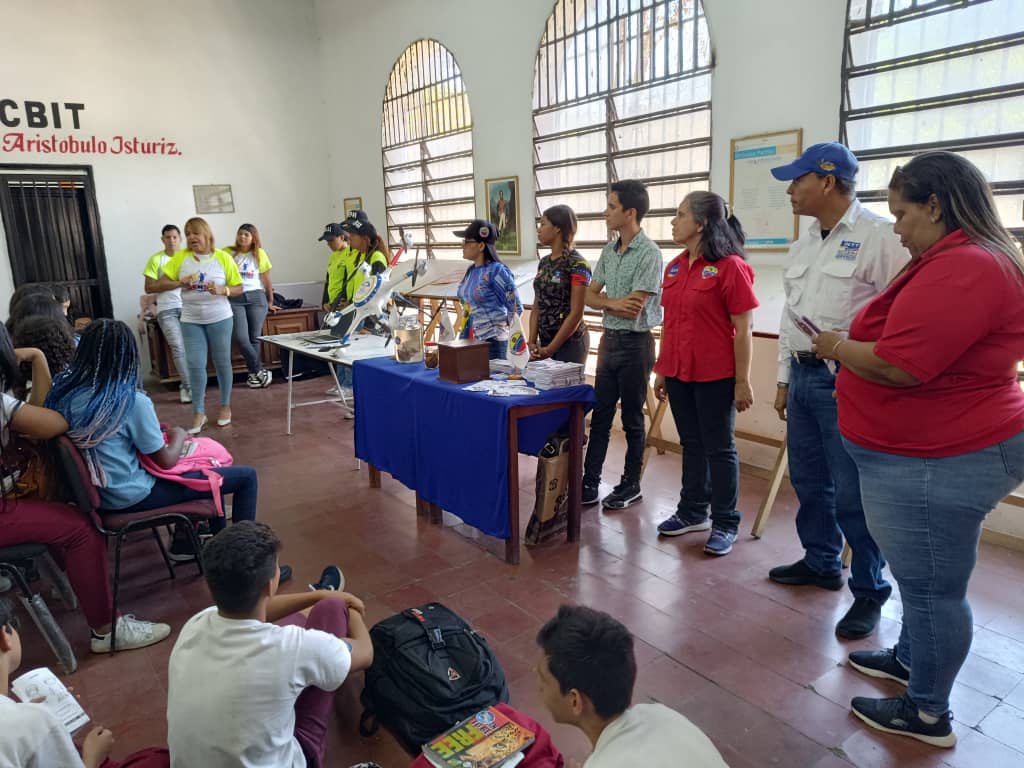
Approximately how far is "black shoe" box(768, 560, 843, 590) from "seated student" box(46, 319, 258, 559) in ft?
8.23

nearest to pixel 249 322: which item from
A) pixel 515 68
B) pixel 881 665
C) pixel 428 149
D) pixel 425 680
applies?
pixel 428 149

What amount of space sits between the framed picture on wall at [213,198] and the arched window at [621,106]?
4.30m

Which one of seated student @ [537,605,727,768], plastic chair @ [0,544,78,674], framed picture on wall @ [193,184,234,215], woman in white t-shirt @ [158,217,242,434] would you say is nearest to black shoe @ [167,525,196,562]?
plastic chair @ [0,544,78,674]

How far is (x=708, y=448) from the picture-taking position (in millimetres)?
3141

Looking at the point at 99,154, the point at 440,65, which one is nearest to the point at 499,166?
the point at 440,65

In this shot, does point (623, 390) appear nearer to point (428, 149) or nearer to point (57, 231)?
point (428, 149)

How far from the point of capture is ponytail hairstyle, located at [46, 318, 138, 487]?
242 cm

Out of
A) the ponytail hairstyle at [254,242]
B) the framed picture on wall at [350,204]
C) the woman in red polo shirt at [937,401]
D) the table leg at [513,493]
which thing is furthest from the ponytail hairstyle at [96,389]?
the framed picture on wall at [350,204]

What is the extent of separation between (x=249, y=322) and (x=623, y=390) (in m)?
5.10

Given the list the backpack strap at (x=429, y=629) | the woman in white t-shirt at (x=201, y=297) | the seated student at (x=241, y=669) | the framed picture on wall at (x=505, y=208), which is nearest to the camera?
the seated student at (x=241, y=669)

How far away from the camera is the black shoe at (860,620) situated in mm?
2465

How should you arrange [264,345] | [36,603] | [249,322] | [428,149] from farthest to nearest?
1. [264,345]
2. [428,149]
3. [249,322]
4. [36,603]

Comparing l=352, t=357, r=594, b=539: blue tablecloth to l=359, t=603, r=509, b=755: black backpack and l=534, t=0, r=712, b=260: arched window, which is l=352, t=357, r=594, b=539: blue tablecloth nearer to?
l=359, t=603, r=509, b=755: black backpack

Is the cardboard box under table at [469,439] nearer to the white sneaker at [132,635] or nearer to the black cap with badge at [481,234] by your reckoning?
the black cap with badge at [481,234]
